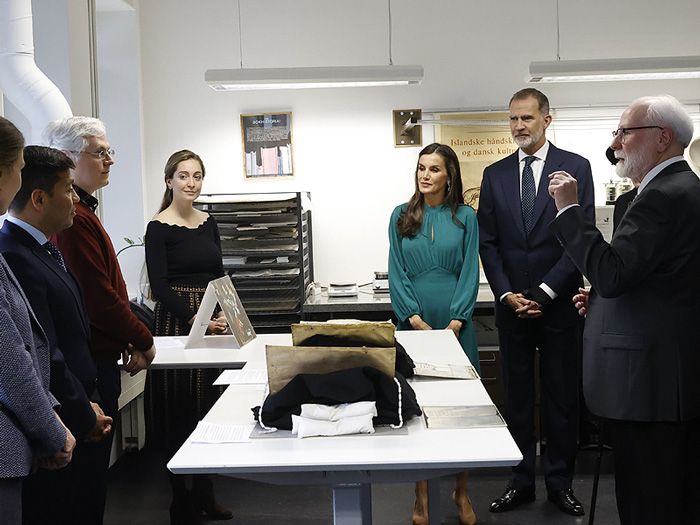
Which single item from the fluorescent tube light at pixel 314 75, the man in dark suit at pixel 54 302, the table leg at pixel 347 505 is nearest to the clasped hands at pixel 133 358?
the man in dark suit at pixel 54 302

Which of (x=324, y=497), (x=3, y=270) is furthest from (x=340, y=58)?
(x=3, y=270)

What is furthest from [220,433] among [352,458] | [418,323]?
[418,323]

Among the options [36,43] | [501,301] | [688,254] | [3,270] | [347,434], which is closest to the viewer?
[3,270]

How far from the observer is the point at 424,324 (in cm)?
370

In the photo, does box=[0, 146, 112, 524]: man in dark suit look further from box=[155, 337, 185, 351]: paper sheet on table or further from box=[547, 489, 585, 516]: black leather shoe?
box=[547, 489, 585, 516]: black leather shoe

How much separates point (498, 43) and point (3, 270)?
4342 mm

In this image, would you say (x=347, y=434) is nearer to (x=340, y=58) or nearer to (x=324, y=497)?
(x=324, y=497)

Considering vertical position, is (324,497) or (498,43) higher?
(498,43)

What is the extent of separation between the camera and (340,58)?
5.63 metres

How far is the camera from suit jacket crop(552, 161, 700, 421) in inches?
93.2

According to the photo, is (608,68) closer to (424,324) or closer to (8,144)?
(424,324)

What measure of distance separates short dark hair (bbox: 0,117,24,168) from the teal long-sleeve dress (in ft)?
6.80

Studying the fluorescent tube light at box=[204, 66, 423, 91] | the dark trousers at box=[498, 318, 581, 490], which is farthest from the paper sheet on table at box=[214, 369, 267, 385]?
the fluorescent tube light at box=[204, 66, 423, 91]

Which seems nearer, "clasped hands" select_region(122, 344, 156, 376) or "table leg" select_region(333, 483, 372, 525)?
"table leg" select_region(333, 483, 372, 525)
